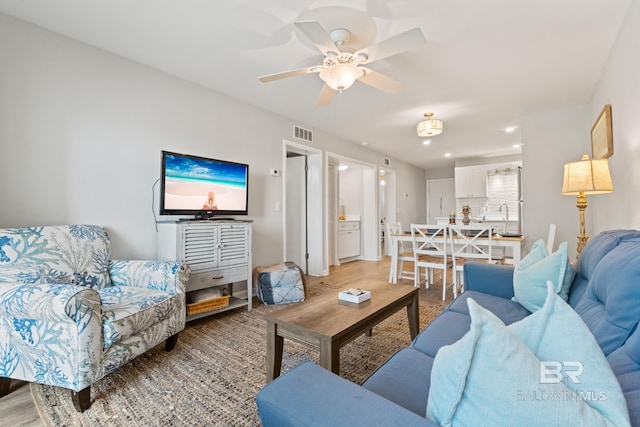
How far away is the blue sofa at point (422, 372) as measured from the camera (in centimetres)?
63

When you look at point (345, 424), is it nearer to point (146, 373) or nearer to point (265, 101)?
point (146, 373)

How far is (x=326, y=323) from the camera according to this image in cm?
151

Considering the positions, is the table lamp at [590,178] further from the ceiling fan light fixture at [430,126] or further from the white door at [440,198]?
the white door at [440,198]

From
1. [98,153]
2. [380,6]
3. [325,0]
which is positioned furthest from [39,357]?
[380,6]

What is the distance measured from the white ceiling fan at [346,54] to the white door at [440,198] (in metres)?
6.75

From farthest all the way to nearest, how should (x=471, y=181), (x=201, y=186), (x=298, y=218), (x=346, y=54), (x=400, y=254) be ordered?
(x=471, y=181) → (x=298, y=218) → (x=400, y=254) → (x=201, y=186) → (x=346, y=54)

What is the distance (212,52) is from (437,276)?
4.34m

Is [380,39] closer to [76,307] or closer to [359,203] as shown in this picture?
[76,307]

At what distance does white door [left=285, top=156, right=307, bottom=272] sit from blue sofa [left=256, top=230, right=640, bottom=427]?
3359mm

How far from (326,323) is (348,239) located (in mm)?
4728

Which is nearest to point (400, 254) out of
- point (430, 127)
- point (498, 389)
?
point (430, 127)

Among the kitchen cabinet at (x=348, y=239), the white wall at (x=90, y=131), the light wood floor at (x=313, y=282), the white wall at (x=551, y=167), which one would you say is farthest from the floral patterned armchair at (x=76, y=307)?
the white wall at (x=551, y=167)

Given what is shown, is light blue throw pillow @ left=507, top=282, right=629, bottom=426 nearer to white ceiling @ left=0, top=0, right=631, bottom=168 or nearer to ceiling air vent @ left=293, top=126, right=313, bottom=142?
white ceiling @ left=0, top=0, right=631, bottom=168

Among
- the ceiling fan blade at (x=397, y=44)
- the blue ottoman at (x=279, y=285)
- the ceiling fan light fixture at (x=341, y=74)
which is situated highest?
the ceiling fan blade at (x=397, y=44)
